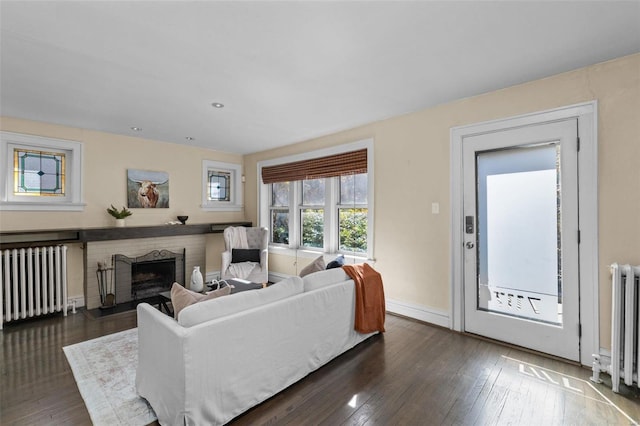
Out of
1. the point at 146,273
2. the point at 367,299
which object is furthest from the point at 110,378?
the point at 146,273

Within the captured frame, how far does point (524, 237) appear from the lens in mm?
2730

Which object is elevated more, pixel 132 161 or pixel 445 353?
pixel 132 161

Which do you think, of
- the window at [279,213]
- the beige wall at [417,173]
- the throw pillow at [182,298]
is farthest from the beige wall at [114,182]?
the throw pillow at [182,298]

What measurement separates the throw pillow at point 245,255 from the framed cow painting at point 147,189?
4.50ft

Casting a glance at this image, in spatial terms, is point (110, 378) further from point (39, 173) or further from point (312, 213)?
point (312, 213)

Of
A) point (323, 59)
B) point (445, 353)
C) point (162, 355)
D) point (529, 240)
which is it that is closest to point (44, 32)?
point (323, 59)

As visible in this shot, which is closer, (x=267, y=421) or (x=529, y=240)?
(x=267, y=421)

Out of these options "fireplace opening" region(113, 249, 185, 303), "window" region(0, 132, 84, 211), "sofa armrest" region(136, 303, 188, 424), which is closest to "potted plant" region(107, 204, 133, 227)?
"window" region(0, 132, 84, 211)

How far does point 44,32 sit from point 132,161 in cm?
280

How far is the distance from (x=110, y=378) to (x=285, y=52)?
2790 mm

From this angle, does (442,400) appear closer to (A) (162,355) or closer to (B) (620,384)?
(B) (620,384)

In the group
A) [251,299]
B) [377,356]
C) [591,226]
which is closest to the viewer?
[251,299]

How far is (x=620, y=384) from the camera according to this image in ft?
7.07

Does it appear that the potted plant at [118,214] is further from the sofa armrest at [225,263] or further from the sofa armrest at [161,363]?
the sofa armrest at [161,363]
